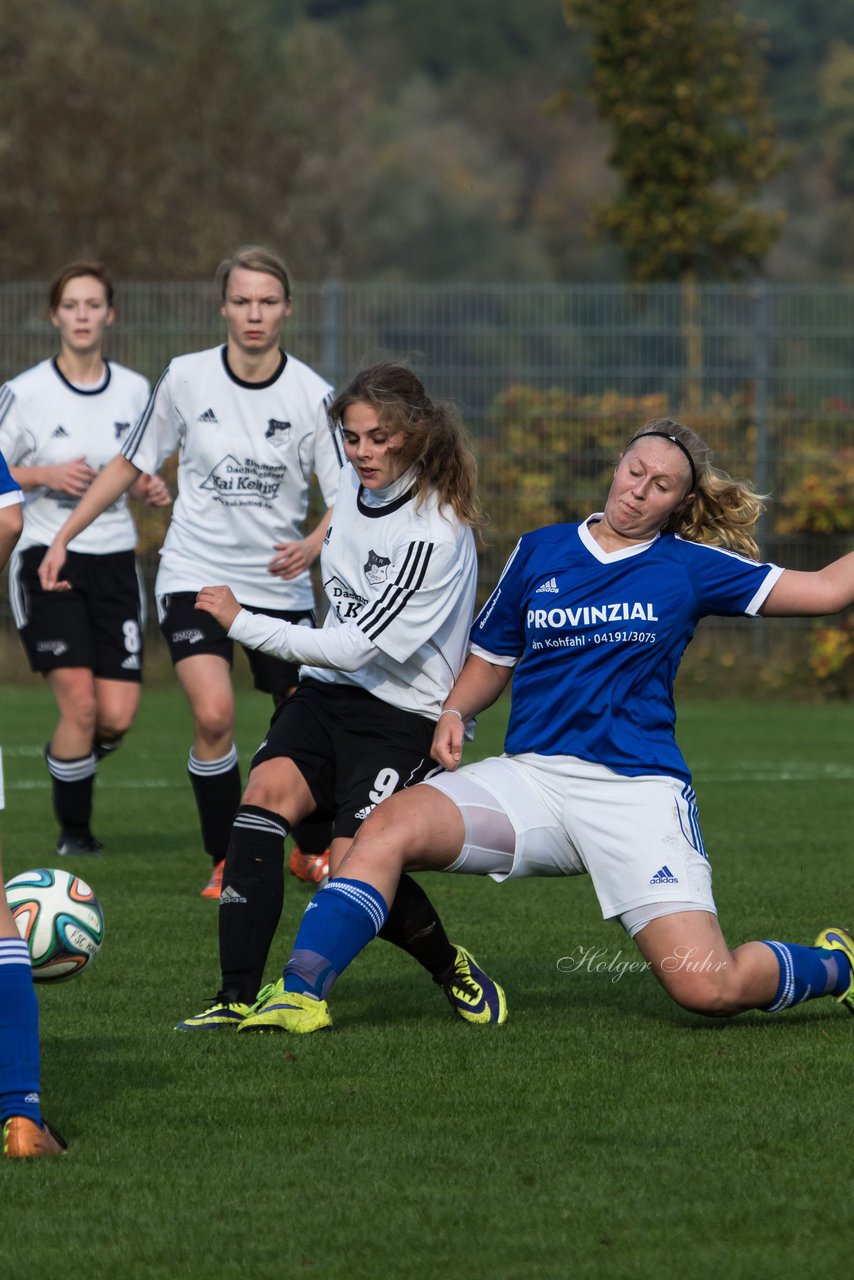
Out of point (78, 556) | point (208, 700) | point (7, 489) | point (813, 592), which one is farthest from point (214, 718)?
point (7, 489)

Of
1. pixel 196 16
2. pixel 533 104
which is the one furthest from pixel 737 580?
pixel 533 104

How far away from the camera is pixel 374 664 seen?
5.70m

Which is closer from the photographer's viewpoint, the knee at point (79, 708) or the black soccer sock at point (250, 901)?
the black soccer sock at point (250, 901)

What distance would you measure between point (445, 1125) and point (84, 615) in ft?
15.7

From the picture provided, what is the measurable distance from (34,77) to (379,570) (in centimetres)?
3174

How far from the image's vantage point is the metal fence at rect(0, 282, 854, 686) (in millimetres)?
16719

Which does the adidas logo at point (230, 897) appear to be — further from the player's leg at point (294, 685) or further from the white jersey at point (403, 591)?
the player's leg at point (294, 685)

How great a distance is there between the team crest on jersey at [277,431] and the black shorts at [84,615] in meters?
1.53

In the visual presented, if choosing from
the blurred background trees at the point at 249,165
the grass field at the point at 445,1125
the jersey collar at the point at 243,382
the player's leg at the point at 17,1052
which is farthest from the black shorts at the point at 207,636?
the blurred background trees at the point at 249,165

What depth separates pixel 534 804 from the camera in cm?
528

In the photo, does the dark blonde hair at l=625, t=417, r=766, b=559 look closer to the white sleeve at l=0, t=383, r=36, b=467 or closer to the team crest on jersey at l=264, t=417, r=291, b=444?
the team crest on jersey at l=264, t=417, r=291, b=444

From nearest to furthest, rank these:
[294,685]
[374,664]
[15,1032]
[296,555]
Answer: [15,1032], [374,664], [296,555], [294,685]

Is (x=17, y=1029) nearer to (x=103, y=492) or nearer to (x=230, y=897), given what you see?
(x=230, y=897)

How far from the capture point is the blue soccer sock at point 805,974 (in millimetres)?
5324
